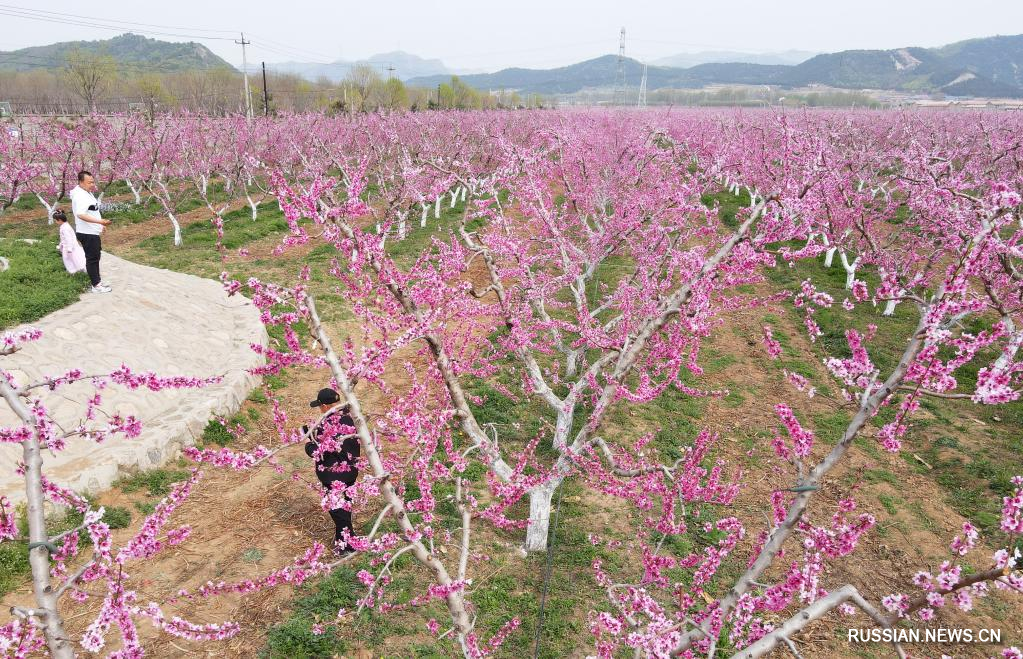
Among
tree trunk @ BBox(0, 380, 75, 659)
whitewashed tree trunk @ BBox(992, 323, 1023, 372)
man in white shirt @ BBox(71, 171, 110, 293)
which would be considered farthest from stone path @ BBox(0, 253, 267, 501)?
whitewashed tree trunk @ BBox(992, 323, 1023, 372)

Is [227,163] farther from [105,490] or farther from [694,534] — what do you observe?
[694,534]

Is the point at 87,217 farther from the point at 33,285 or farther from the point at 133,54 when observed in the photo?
the point at 133,54

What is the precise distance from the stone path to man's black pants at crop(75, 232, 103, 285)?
0.39 m

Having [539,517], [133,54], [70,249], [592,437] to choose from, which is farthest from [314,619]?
[133,54]

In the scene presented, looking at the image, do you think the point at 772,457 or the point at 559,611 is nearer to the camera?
the point at 559,611

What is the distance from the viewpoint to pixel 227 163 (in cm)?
2292

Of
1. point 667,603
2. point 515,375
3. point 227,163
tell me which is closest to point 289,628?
point 667,603

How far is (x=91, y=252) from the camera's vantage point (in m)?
9.26

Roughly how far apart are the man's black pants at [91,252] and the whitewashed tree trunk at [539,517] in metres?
8.53

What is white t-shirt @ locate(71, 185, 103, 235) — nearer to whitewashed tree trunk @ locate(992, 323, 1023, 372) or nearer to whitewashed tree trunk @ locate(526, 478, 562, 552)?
whitewashed tree trunk @ locate(526, 478, 562, 552)

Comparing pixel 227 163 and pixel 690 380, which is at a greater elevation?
pixel 227 163

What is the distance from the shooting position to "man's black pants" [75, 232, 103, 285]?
9.11 m

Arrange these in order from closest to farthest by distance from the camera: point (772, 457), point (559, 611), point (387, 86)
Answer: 1. point (559, 611)
2. point (772, 457)
3. point (387, 86)

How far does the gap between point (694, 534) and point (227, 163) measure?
23572 millimetres
